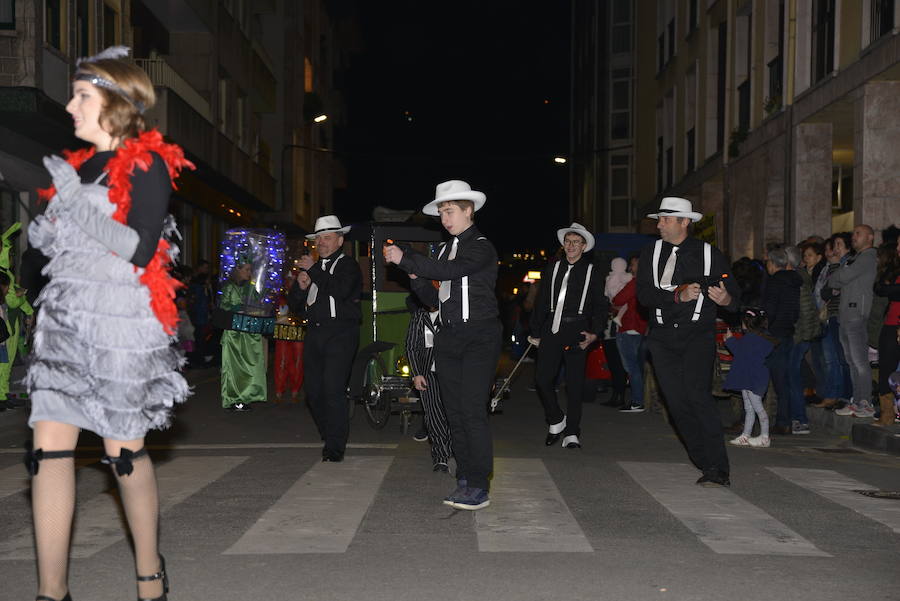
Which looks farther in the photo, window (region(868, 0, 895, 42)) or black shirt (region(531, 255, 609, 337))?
window (region(868, 0, 895, 42))

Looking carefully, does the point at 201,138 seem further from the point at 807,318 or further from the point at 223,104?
the point at 807,318

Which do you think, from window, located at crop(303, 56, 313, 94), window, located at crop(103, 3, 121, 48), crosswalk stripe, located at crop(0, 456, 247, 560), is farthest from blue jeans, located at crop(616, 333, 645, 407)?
window, located at crop(303, 56, 313, 94)

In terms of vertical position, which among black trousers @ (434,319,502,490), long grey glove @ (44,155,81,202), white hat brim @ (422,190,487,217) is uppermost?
white hat brim @ (422,190,487,217)

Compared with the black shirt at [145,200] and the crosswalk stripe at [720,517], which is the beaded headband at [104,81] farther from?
the crosswalk stripe at [720,517]

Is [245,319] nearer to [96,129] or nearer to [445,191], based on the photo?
[445,191]

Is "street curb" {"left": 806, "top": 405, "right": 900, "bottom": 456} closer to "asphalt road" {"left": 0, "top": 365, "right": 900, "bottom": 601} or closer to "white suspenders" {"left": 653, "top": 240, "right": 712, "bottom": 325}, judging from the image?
"asphalt road" {"left": 0, "top": 365, "right": 900, "bottom": 601}

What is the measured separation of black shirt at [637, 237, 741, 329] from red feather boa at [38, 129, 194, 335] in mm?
4725

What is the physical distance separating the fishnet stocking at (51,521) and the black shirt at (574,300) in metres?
6.86

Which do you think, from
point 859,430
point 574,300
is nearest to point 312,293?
point 574,300

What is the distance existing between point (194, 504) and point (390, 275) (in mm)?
6636

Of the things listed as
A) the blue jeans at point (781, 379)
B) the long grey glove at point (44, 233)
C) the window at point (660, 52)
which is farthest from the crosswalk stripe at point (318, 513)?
the window at point (660, 52)

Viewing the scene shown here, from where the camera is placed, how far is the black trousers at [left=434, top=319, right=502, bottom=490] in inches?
284

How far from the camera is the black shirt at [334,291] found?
940 cm

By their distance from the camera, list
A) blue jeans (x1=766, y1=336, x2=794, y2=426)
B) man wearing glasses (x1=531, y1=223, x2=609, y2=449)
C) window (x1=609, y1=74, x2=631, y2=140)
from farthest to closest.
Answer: window (x1=609, y1=74, x2=631, y2=140), blue jeans (x1=766, y1=336, x2=794, y2=426), man wearing glasses (x1=531, y1=223, x2=609, y2=449)
